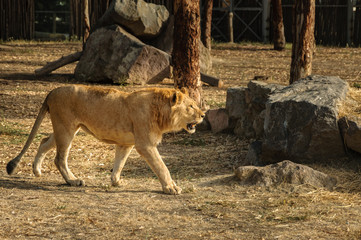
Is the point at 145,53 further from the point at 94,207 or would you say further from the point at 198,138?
the point at 94,207

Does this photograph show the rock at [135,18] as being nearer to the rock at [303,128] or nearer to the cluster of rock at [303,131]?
the cluster of rock at [303,131]

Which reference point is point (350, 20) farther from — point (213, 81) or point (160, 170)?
point (160, 170)

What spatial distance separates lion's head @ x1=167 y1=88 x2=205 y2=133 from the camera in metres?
6.00

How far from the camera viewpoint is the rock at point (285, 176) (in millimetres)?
Result: 6139

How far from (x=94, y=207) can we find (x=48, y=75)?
9.01 meters

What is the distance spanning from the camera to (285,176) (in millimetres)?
6168

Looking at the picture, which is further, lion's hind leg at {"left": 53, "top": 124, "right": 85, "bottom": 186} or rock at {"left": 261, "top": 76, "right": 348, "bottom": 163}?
rock at {"left": 261, "top": 76, "right": 348, "bottom": 163}

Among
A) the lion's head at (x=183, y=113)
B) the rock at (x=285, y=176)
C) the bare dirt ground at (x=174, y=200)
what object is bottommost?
the bare dirt ground at (x=174, y=200)

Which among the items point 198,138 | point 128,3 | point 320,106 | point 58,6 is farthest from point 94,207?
point 58,6

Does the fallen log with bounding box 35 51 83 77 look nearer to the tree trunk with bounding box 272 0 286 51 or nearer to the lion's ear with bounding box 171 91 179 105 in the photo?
the tree trunk with bounding box 272 0 286 51

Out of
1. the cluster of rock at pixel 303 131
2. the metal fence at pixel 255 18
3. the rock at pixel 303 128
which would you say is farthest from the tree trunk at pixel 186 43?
the metal fence at pixel 255 18

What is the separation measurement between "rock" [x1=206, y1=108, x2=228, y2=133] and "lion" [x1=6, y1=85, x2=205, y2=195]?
284cm

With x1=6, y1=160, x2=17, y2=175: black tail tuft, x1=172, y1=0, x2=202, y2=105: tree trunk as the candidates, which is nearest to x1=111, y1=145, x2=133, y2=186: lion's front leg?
x1=6, y1=160, x2=17, y2=175: black tail tuft

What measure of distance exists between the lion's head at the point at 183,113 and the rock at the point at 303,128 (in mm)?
1239
